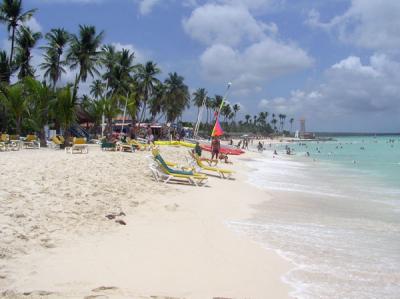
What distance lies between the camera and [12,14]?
3106cm

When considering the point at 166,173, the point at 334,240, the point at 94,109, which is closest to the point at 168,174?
the point at 166,173

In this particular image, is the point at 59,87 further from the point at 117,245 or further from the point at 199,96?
the point at 199,96

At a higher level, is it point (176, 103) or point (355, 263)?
point (176, 103)

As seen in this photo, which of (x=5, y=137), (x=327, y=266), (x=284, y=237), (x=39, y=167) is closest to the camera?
(x=327, y=266)

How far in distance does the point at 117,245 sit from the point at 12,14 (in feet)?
100

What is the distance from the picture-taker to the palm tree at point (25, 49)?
33312 millimetres

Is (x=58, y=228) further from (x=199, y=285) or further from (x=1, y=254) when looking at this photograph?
(x=199, y=285)

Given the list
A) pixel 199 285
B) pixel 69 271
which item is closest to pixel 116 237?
pixel 69 271

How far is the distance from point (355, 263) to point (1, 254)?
4.88 m

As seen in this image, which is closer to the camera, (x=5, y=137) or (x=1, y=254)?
(x=1, y=254)

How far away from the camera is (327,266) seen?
585 centimetres

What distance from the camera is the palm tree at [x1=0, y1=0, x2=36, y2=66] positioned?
30.8 meters

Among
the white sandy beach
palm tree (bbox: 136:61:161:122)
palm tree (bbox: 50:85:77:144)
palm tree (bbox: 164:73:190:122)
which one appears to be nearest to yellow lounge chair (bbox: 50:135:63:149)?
palm tree (bbox: 50:85:77:144)

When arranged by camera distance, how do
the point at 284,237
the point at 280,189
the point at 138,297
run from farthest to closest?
A: the point at 280,189 < the point at 284,237 < the point at 138,297
